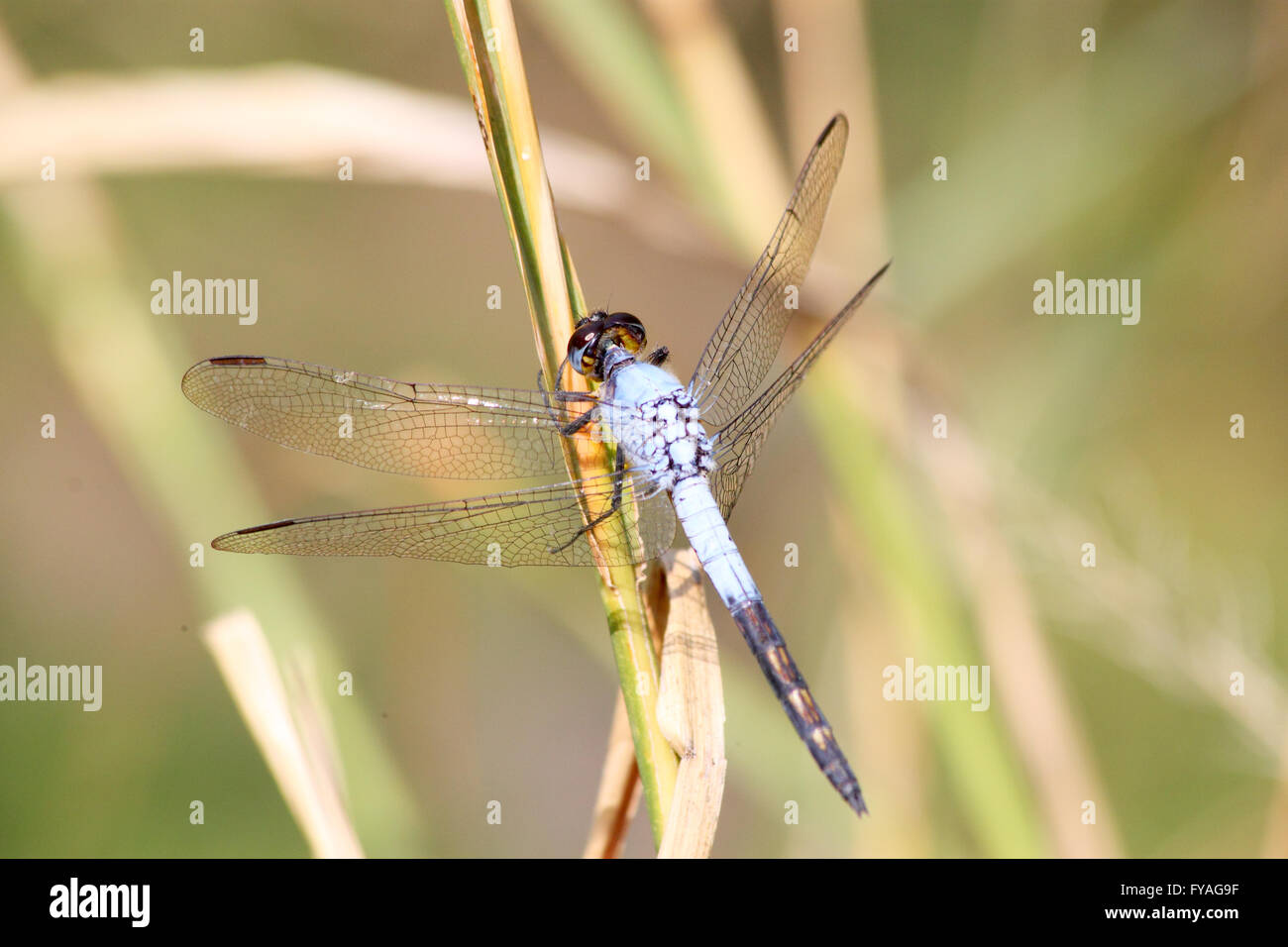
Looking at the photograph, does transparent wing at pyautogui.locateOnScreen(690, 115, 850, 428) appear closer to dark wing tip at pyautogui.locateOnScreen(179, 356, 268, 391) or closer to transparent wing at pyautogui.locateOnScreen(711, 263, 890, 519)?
transparent wing at pyautogui.locateOnScreen(711, 263, 890, 519)

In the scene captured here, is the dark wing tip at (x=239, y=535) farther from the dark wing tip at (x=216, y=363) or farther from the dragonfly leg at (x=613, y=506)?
the dragonfly leg at (x=613, y=506)

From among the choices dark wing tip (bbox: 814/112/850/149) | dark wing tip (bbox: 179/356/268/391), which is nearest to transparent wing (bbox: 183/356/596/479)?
dark wing tip (bbox: 179/356/268/391)

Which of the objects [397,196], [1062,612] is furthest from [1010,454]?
[397,196]

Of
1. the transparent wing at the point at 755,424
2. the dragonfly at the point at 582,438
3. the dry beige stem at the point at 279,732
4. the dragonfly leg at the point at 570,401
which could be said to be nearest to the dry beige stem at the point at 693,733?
the dragonfly at the point at 582,438

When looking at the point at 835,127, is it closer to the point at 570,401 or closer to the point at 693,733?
the point at 570,401

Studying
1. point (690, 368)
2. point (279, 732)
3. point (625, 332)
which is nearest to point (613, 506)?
point (625, 332)
